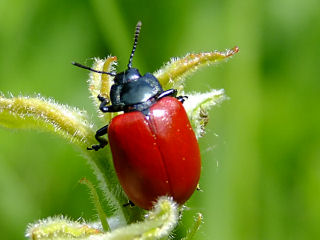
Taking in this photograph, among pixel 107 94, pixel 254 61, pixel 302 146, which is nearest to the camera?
pixel 107 94

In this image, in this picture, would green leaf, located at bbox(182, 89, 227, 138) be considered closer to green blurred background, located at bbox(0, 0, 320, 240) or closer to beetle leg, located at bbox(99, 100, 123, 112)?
beetle leg, located at bbox(99, 100, 123, 112)

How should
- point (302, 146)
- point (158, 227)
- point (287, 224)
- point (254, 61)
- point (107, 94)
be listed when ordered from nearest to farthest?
point (158, 227), point (107, 94), point (287, 224), point (302, 146), point (254, 61)

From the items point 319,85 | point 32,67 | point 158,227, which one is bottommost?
point 158,227

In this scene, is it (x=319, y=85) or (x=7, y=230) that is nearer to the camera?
(x=7, y=230)

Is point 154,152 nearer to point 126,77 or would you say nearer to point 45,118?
point 45,118

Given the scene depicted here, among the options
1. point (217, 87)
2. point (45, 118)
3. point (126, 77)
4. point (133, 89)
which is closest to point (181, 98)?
point (133, 89)

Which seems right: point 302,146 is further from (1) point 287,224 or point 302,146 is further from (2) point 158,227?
(2) point 158,227

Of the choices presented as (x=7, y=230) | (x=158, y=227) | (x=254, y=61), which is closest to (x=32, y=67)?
(x=7, y=230)

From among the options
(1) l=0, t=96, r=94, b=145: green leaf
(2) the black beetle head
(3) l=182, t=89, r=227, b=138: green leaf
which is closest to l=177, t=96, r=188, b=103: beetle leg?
(3) l=182, t=89, r=227, b=138: green leaf
